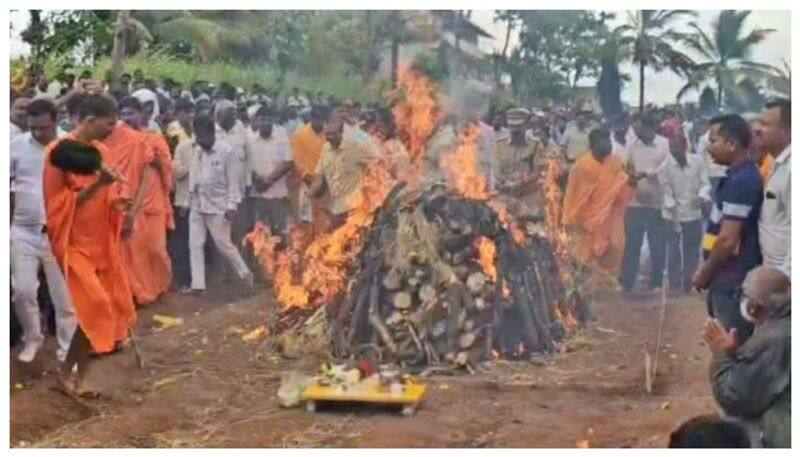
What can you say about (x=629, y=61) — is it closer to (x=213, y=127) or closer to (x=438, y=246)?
Result: (x=438, y=246)

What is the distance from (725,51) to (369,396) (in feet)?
8.84

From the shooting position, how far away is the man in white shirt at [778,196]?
6785mm

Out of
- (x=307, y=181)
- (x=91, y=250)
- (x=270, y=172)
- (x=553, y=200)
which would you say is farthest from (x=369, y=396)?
(x=91, y=250)

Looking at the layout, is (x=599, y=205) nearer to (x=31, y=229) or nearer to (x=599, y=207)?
(x=599, y=207)

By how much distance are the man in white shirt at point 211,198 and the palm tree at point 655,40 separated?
7.53 ft

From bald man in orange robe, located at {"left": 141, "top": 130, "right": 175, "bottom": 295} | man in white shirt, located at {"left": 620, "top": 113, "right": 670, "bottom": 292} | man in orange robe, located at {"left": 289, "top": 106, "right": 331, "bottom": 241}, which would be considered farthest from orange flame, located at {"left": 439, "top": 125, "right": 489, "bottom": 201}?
bald man in orange robe, located at {"left": 141, "top": 130, "right": 175, "bottom": 295}

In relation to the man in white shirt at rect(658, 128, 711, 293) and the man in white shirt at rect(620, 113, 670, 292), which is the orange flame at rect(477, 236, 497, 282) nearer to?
the man in white shirt at rect(620, 113, 670, 292)

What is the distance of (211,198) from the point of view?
7145mm

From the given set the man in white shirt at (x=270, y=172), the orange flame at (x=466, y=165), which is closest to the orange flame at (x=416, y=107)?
the orange flame at (x=466, y=165)

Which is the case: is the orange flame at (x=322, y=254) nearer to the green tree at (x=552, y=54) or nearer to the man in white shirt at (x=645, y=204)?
the green tree at (x=552, y=54)

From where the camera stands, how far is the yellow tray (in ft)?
22.6

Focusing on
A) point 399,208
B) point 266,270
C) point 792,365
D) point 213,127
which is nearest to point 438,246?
point 399,208

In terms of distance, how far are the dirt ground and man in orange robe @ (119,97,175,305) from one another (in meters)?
0.18

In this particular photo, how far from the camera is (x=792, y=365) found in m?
6.75
